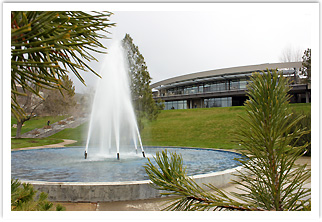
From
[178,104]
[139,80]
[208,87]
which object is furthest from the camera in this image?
[178,104]

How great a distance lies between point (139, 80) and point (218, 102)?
27918 millimetres

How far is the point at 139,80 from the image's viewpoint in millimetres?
17938

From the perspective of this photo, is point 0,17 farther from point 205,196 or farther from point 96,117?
point 96,117

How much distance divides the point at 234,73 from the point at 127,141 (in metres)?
28.7

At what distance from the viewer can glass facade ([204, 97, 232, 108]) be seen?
1638 inches

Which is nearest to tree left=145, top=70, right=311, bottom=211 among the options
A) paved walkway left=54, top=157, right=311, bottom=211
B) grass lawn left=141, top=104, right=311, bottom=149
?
paved walkway left=54, top=157, right=311, bottom=211

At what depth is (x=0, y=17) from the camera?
158 cm

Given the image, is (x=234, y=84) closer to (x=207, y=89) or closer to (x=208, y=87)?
(x=208, y=87)

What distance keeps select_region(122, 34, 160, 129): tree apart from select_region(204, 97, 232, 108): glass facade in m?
26.3

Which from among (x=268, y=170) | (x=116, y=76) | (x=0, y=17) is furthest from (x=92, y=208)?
(x=116, y=76)

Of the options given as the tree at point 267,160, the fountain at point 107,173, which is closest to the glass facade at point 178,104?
the fountain at point 107,173

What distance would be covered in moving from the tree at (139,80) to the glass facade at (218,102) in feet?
86.2

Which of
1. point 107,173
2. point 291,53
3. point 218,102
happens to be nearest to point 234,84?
point 218,102

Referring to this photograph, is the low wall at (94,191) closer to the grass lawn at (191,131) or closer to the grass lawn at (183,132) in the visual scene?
the grass lawn at (183,132)
